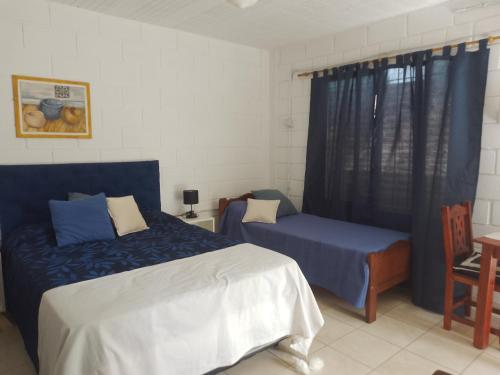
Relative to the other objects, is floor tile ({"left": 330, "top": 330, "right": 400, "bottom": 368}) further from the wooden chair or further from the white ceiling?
the white ceiling

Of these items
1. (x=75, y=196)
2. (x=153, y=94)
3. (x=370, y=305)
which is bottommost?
(x=370, y=305)

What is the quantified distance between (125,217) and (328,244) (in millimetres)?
1717

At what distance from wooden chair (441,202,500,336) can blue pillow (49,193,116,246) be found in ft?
8.18

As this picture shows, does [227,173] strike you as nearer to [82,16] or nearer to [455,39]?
[82,16]

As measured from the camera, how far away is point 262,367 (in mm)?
2268

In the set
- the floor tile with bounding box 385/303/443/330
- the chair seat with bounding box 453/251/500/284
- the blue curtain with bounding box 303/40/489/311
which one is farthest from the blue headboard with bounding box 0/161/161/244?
the chair seat with bounding box 453/251/500/284

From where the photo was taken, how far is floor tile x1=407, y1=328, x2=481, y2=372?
232cm

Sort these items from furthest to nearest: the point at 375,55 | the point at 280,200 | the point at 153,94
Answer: the point at 280,200 < the point at 153,94 < the point at 375,55

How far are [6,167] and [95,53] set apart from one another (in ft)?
4.15

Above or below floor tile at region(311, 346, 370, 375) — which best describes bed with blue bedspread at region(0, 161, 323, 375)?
above

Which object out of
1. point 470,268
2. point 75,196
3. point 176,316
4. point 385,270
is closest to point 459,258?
point 470,268

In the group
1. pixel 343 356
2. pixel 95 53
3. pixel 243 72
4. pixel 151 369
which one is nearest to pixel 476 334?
pixel 343 356

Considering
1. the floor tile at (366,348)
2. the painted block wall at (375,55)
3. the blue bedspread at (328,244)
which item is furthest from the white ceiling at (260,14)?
the floor tile at (366,348)

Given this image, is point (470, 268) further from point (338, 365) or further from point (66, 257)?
point (66, 257)
